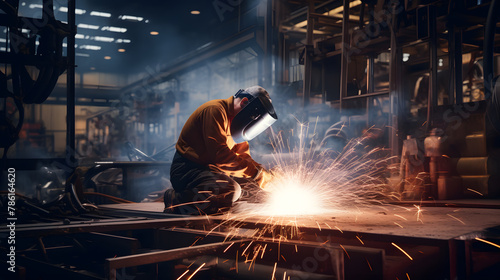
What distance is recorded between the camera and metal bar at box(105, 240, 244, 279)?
192 centimetres

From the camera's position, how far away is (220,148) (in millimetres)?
3129

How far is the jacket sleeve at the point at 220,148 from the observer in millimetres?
3125

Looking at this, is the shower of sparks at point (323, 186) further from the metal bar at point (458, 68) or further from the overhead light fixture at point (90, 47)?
the overhead light fixture at point (90, 47)

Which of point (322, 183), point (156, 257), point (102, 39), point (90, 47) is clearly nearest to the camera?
point (156, 257)

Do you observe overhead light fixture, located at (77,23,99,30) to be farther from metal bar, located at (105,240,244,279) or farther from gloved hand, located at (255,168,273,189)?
metal bar, located at (105,240,244,279)

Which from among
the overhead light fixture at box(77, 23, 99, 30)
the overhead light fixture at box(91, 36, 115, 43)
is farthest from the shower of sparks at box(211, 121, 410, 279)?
the overhead light fixture at box(91, 36, 115, 43)

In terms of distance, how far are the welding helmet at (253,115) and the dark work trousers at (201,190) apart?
14.4 inches

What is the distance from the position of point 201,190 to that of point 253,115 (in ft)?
2.19

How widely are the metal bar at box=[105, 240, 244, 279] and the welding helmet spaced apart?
1.11 meters

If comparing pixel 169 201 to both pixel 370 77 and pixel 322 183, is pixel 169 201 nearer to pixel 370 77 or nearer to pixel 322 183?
pixel 322 183

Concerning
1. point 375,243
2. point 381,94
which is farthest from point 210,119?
point 381,94

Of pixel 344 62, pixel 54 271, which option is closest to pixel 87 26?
pixel 344 62

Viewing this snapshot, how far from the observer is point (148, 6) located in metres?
9.54

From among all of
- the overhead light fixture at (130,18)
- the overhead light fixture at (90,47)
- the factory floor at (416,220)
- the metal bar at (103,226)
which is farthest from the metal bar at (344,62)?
the overhead light fixture at (90,47)
